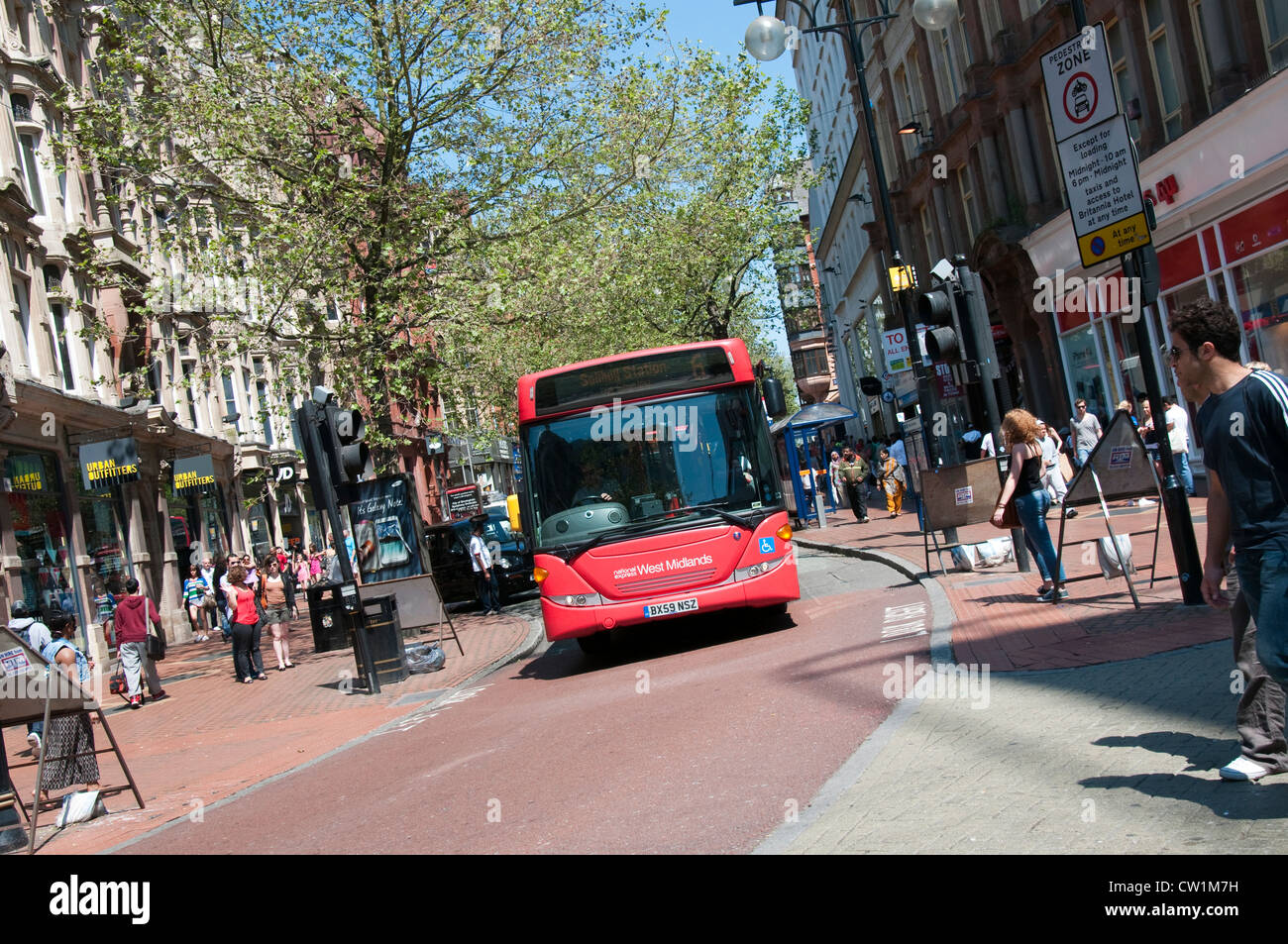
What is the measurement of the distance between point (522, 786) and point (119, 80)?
57.8 ft

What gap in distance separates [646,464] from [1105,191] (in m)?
5.31

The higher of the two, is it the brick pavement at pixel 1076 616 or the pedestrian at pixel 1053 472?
the pedestrian at pixel 1053 472

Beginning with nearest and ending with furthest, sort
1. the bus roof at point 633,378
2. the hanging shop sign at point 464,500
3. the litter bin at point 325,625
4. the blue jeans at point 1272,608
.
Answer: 1. the blue jeans at point 1272,608
2. the bus roof at point 633,378
3. the litter bin at point 325,625
4. the hanging shop sign at point 464,500

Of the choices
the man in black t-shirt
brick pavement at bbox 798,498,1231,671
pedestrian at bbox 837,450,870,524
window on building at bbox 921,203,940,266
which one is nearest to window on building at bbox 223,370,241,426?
pedestrian at bbox 837,450,870,524

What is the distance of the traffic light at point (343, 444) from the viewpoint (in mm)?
15039

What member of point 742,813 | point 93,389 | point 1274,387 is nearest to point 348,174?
point 93,389

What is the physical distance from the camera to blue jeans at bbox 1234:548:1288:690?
4.25 metres

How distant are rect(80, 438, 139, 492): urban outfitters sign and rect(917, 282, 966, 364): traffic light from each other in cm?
1902

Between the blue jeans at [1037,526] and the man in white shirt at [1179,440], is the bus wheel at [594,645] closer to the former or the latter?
the blue jeans at [1037,526]

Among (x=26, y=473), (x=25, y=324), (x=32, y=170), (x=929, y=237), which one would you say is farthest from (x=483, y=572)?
(x=929, y=237)

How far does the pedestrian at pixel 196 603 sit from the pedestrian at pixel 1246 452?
2919cm

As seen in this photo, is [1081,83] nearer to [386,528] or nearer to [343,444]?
[343,444]

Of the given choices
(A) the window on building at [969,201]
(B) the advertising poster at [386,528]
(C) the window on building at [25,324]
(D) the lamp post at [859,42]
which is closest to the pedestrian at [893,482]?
(A) the window on building at [969,201]

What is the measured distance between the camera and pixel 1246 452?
4355mm
